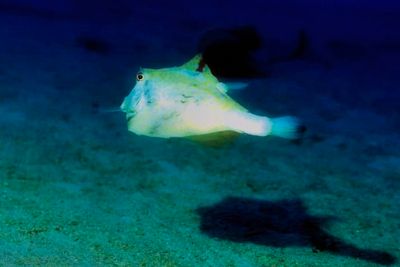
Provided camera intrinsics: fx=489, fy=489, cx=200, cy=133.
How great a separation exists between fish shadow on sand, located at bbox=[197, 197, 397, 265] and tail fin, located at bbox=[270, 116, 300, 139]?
7.72 ft

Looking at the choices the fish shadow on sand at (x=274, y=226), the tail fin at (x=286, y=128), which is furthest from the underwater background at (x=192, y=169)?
the tail fin at (x=286, y=128)

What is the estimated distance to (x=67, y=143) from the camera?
661cm

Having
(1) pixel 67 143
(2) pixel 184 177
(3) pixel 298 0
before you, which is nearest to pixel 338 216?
(2) pixel 184 177

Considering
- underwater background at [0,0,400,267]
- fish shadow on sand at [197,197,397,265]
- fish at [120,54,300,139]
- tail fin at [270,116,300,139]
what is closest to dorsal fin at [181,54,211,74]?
fish at [120,54,300,139]

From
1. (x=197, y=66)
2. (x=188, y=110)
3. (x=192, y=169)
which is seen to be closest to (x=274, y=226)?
(x=192, y=169)

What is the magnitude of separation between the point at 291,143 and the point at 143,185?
2.80 metres

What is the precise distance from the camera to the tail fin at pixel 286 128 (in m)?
2.40

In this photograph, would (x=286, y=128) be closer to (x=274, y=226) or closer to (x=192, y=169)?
(x=274, y=226)

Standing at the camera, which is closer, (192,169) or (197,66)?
(197,66)

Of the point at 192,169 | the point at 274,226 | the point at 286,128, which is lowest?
the point at 274,226

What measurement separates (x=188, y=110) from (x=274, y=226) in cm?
273

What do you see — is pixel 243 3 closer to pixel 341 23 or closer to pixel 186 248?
pixel 341 23

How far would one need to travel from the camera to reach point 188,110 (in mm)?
2645

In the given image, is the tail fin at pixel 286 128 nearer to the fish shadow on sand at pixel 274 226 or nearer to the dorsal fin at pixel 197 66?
the dorsal fin at pixel 197 66
